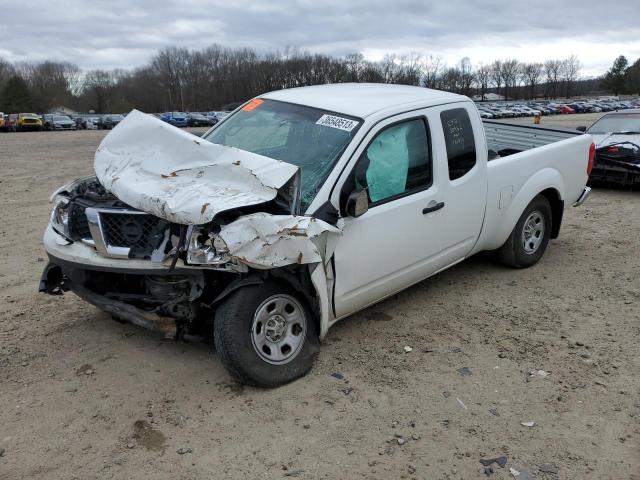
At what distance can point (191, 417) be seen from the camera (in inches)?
134

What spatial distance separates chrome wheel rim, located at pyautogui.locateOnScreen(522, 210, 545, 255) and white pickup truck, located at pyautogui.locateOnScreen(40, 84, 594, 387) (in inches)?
41.4

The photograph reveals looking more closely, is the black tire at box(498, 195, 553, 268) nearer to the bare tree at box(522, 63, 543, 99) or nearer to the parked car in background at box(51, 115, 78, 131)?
the parked car in background at box(51, 115, 78, 131)

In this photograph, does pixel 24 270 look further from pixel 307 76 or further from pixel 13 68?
pixel 13 68

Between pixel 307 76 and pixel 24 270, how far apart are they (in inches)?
4642

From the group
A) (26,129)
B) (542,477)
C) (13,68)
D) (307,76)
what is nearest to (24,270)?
(542,477)

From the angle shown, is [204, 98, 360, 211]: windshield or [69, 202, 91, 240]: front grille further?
[204, 98, 360, 211]: windshield

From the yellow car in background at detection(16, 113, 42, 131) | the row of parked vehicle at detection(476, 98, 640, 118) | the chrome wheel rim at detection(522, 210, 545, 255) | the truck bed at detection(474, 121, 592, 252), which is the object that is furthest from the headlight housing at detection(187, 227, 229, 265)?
the row of parked vehicle at detection(476, 98, 640, 118)

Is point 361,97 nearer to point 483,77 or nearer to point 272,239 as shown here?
point 272,239

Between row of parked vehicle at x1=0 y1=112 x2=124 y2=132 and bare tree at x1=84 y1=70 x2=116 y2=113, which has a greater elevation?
bare tree at x1=84 y1=70 x2=116 y2=113

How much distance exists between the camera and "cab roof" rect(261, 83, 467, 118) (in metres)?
4.29

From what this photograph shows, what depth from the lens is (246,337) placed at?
346cm

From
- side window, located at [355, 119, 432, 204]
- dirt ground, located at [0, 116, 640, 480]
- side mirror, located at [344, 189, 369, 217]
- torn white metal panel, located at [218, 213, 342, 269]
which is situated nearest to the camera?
dirt ground, located at [0, 116, 640, 480]

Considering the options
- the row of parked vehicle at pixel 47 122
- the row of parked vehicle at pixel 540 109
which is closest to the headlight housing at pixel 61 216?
the row of parked vehicle at pixel 47 122

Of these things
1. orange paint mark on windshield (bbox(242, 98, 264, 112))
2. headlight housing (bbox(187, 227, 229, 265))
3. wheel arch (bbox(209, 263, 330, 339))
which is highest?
orange paint mark on windshield (bbox(242, 98, 264, 112))
